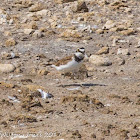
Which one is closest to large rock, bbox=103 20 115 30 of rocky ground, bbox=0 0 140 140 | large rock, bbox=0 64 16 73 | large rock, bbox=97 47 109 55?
rocky ground, bbox=0 0 140 140

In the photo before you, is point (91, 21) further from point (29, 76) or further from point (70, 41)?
point (29, 76)

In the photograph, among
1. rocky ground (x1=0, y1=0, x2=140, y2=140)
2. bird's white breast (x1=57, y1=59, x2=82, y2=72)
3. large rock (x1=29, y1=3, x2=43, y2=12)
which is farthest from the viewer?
large rock (x1=29, y1=3, x2=43, y2=12)

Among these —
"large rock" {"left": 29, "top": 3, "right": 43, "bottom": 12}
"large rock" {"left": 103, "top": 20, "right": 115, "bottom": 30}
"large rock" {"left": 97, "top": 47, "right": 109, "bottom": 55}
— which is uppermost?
"large rock" {"left": 97, "top": 47, "right": 109, "bottom": 55}

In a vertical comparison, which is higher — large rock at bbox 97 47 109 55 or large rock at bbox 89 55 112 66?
large rock at bbox 89 55 112 66

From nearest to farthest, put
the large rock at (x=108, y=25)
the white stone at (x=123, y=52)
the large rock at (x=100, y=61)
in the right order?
the large rock at (x=100, y=61) → the white stone at (x=123, y=52) → the large rock at (x=108, y=25)

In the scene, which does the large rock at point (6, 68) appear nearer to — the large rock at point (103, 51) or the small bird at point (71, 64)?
the small bird at point (71, 64)

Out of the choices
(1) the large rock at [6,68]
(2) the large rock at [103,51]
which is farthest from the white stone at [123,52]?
(1) the large rock at [6,68]

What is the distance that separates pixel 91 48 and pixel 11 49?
2.22m

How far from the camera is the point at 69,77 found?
38.8ft

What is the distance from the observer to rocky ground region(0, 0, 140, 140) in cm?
788

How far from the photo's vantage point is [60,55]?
1403cm

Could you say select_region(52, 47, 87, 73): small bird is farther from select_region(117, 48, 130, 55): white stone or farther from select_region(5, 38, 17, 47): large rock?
select_region(5, 38, 17, 47): large rock

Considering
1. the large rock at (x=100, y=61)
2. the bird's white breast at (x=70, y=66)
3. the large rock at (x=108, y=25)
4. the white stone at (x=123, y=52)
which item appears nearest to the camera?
the bird's white breast at (x=70, y=66)

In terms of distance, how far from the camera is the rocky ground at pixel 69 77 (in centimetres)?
788
